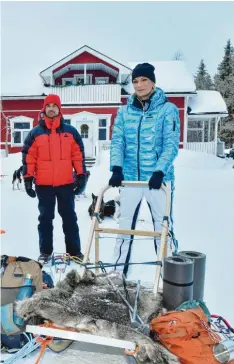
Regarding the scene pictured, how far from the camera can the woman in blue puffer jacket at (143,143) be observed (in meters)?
3.14

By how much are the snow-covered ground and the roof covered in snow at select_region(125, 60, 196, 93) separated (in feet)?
28.6

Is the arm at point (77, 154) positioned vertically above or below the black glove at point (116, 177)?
above

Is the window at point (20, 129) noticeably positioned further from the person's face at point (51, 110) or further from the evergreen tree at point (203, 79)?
the evergreen tree at point (203, 79)

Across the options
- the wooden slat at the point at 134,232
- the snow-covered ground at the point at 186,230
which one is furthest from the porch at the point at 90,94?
the wooden slat at the point at 134,232

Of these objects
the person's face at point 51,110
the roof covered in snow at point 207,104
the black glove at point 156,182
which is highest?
the roof covered in snow at point 207,104

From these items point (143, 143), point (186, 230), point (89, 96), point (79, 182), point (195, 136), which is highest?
point (89, 96)

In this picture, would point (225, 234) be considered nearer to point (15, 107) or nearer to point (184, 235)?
point (184, 235)

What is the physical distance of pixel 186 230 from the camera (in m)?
5.82

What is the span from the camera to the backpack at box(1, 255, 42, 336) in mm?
2186

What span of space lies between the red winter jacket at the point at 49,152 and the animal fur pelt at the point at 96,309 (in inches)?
64.3

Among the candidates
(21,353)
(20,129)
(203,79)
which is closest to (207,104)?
(20,129)

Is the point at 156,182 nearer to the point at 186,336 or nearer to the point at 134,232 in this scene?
the point at 134,232

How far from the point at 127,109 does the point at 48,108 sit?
0.96m

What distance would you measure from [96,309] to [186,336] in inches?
20.8
